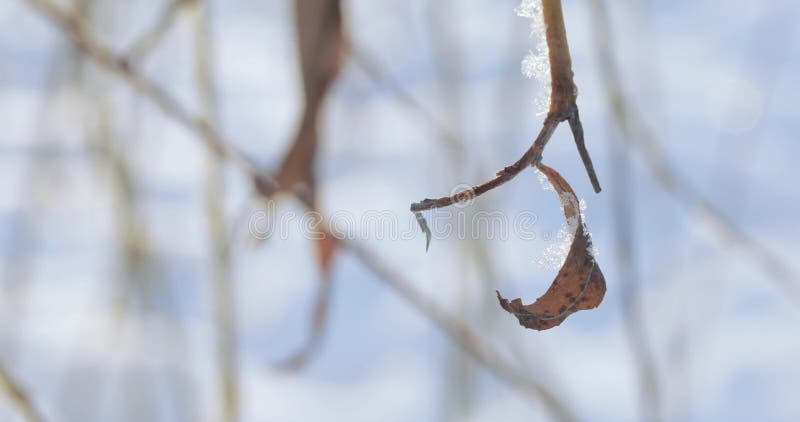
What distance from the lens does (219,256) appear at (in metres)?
0.50

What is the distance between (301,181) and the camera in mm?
377

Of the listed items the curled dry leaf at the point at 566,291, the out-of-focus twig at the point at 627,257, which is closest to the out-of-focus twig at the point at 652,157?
the out-of-focus twig at the point at 627,257

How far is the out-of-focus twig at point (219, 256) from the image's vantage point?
475 millimetres

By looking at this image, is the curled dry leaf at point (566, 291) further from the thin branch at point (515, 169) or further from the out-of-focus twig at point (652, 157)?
the out-of-focus twig at point (652, 157)

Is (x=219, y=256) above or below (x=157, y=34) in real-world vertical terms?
below

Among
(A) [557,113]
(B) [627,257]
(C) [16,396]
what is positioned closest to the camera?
(A) [557,113]

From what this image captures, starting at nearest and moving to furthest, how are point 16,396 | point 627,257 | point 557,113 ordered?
point 557,113 < point 16,396 < point 627,257

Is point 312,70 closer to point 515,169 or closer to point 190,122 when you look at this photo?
point 190,122

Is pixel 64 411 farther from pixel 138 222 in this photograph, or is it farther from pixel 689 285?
pixel 689 285

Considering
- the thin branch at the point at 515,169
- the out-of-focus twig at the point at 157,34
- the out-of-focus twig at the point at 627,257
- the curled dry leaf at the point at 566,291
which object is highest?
the out-of-focus twig at the point at 157,34

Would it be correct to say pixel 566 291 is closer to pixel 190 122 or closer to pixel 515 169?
pixel 515 169

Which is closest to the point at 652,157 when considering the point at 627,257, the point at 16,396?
the point at 627,257

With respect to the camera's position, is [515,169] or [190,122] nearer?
[515,169]

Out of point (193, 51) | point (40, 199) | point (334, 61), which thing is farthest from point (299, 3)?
point (40, 199)
